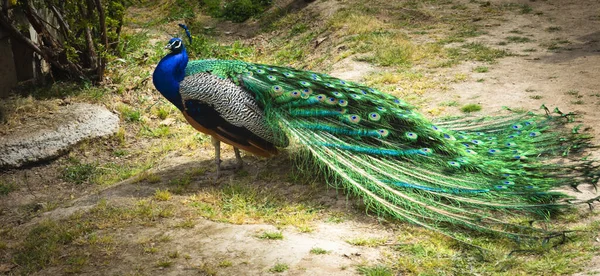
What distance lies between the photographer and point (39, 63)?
8.64m

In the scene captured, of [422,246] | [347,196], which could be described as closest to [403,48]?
[347,196]

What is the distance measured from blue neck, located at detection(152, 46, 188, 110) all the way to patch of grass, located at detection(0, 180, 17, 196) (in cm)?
221

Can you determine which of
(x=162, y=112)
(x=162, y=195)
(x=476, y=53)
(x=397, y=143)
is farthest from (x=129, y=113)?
(x=476, y=53)

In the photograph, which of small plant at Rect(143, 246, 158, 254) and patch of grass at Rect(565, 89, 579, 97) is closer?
small plant at Rect(143, 246, 158, 254)

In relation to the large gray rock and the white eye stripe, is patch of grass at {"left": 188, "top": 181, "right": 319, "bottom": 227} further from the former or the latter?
the large gray rock

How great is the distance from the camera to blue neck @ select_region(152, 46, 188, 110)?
5.65 metres

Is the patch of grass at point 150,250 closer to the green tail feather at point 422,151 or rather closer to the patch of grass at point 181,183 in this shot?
the patch of grass at point 181,183

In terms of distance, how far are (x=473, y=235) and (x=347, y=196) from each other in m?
1.10

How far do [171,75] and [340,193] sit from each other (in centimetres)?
188

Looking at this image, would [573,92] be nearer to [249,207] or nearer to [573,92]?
[573,92]

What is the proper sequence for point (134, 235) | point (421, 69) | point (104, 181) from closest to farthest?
point (134, 235), point (104, 181), point (421, 69)

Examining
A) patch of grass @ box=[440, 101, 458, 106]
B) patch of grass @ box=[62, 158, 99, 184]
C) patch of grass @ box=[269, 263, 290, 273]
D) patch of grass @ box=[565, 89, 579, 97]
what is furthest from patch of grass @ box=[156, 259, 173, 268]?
patch of grass @ box=[565, 89, 579, 97]

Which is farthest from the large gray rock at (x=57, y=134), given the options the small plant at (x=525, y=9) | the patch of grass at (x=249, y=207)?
the small plant at (x=525, y=9)

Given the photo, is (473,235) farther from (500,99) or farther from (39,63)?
(39,63)
